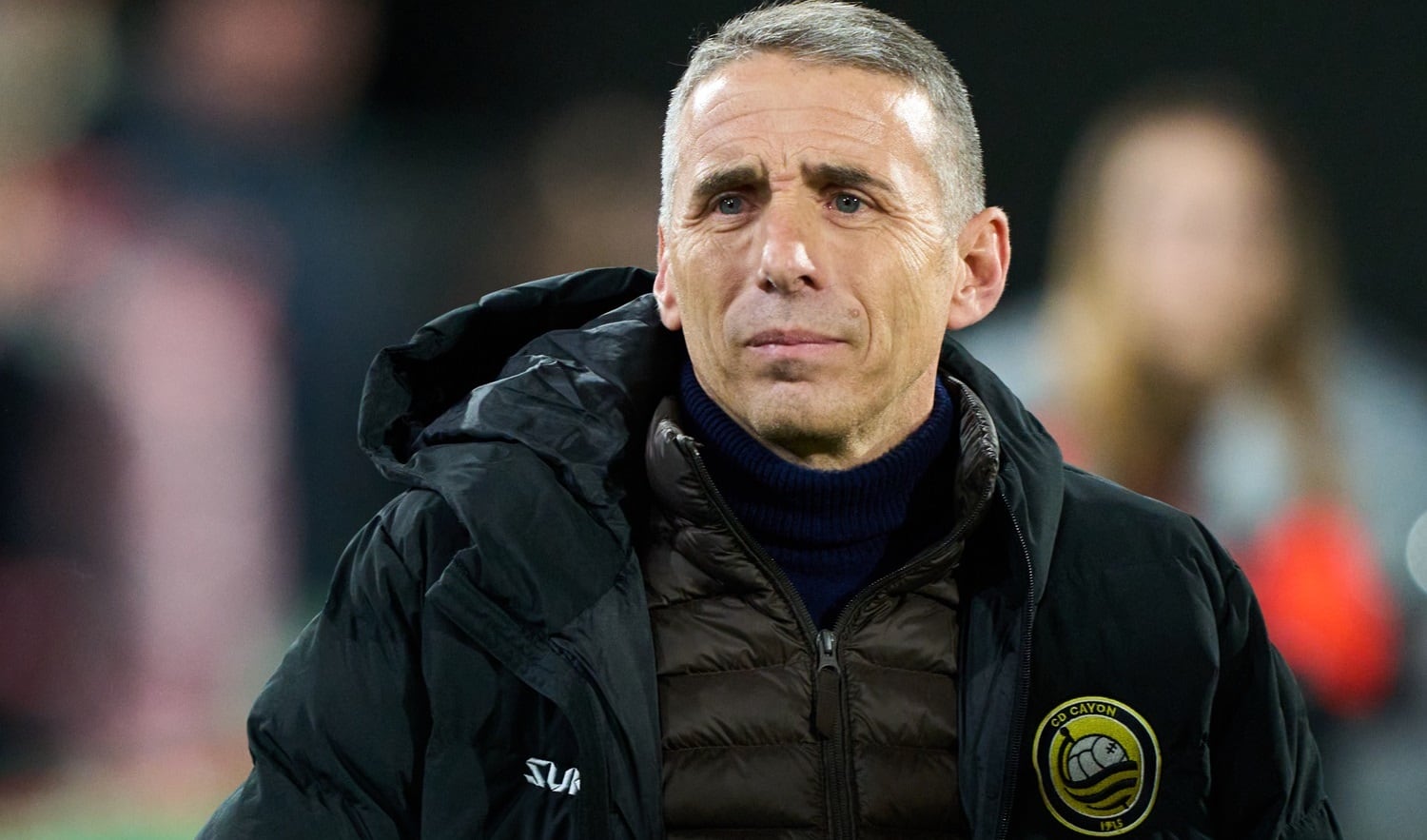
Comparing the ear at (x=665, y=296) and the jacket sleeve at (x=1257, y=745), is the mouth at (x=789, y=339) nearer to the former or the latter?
the ear at (x=665, y=296)

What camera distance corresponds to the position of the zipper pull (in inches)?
40.3

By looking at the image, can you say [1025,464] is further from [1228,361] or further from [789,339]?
[1228,361]

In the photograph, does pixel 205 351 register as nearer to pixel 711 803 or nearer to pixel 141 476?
pixel 141 476

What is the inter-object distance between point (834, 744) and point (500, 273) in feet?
4.09

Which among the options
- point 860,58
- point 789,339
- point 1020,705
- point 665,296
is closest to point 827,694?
point 1020,705

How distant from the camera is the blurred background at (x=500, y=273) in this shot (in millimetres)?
1994

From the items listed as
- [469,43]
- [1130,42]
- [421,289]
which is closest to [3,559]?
[421,289]

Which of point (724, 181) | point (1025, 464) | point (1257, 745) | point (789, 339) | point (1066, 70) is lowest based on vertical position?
point (1257, 745)

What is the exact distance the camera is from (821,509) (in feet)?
3.61

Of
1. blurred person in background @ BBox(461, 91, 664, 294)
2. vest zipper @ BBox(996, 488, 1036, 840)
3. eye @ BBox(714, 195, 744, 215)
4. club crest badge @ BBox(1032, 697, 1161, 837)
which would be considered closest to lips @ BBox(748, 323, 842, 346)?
eye @ BBox(714, 195, 744, 215)

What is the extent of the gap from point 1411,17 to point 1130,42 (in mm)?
406

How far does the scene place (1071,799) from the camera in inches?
41.1

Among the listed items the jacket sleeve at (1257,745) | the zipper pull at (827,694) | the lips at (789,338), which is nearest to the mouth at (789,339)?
the lips at (789,338)

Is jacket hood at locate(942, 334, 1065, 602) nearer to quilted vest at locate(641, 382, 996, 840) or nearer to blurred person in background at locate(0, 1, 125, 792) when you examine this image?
quilted vest at locate(641, 382, 996, 840)
